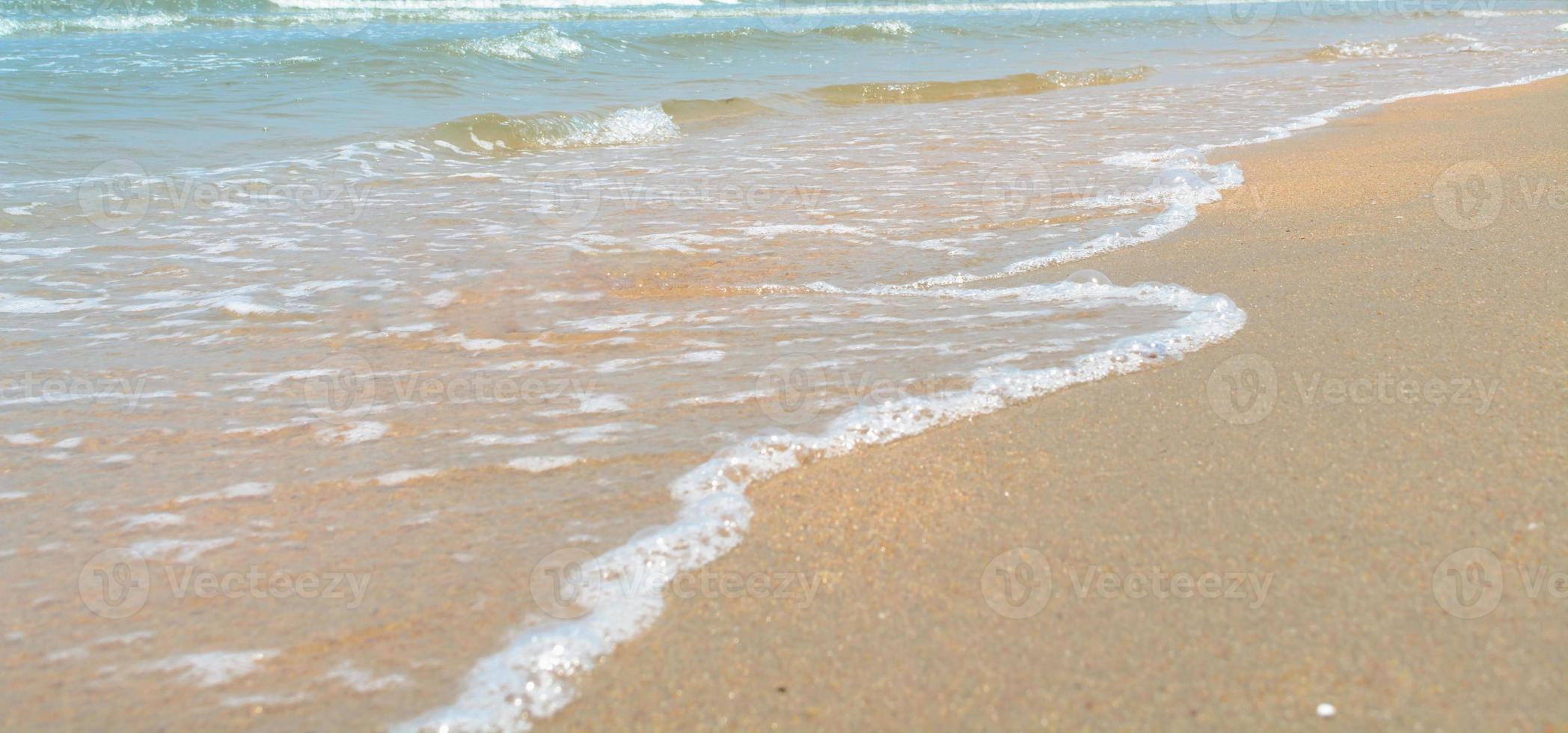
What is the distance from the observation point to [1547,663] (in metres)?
1.77

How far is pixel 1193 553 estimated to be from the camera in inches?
85.0

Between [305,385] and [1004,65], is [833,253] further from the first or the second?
[1004,65]

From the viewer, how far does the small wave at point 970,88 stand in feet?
38.8

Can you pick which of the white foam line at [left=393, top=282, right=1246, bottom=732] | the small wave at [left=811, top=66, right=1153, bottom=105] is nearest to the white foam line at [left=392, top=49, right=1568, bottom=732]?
the white foam line at [left=393, top=282, right=1246, bottom=732]

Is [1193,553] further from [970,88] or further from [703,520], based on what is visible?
[970,88]

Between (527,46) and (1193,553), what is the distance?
13.2 meters

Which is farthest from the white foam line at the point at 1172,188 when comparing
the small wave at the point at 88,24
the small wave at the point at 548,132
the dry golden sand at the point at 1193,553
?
the small wave at the point at 88,24

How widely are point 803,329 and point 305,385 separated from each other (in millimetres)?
1546

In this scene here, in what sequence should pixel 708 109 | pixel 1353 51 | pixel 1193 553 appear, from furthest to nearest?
pixel 1353 51
pixel 708 109
pixel 1193 553

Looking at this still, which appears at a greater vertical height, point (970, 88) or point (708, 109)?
point (970, 88)

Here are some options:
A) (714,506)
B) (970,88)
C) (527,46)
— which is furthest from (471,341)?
(527,46)

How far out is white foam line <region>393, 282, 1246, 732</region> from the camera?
1872mm

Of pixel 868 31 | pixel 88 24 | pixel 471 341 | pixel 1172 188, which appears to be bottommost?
pixel 471 341

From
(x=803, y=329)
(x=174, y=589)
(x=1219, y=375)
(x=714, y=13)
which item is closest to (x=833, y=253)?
(x=803, y=329)
